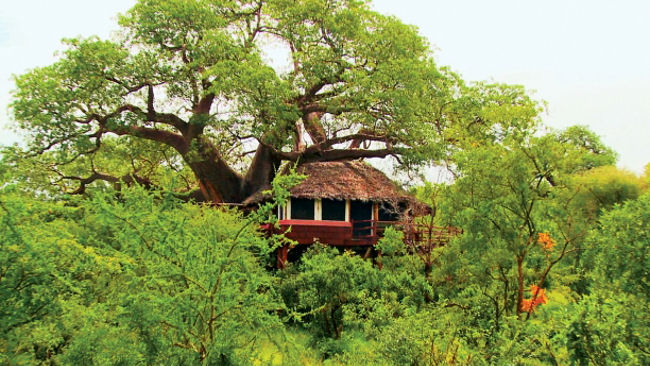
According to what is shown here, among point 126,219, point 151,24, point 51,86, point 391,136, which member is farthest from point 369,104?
point 126,219

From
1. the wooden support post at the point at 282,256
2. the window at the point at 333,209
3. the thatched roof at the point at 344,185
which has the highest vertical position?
the thatched roof at the point at 344,185

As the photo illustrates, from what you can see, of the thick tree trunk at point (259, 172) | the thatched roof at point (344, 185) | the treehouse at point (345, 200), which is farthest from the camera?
the thick tree trunk at point (259, 172)

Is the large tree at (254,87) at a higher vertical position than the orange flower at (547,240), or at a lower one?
higher

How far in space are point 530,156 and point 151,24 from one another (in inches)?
460

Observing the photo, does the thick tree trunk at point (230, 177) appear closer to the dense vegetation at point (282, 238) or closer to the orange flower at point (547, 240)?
the dense vegetation at point (282, 238)

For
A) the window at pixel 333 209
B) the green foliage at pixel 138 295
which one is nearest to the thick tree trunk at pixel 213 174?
the window at pixel 333 209

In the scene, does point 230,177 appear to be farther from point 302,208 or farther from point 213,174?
point 302,208

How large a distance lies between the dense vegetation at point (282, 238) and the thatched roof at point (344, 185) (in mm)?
987

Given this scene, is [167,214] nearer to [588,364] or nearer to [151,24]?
[588,364]

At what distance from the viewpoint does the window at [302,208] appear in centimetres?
1600

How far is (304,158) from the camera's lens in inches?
612

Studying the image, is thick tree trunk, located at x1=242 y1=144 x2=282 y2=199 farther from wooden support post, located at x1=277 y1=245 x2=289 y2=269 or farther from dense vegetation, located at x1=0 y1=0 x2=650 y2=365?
wooden support post, located at x1=277 y1=245 x2=289 y2=269

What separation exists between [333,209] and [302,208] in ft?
3.46

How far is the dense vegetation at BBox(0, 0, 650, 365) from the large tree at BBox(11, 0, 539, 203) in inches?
2.7
